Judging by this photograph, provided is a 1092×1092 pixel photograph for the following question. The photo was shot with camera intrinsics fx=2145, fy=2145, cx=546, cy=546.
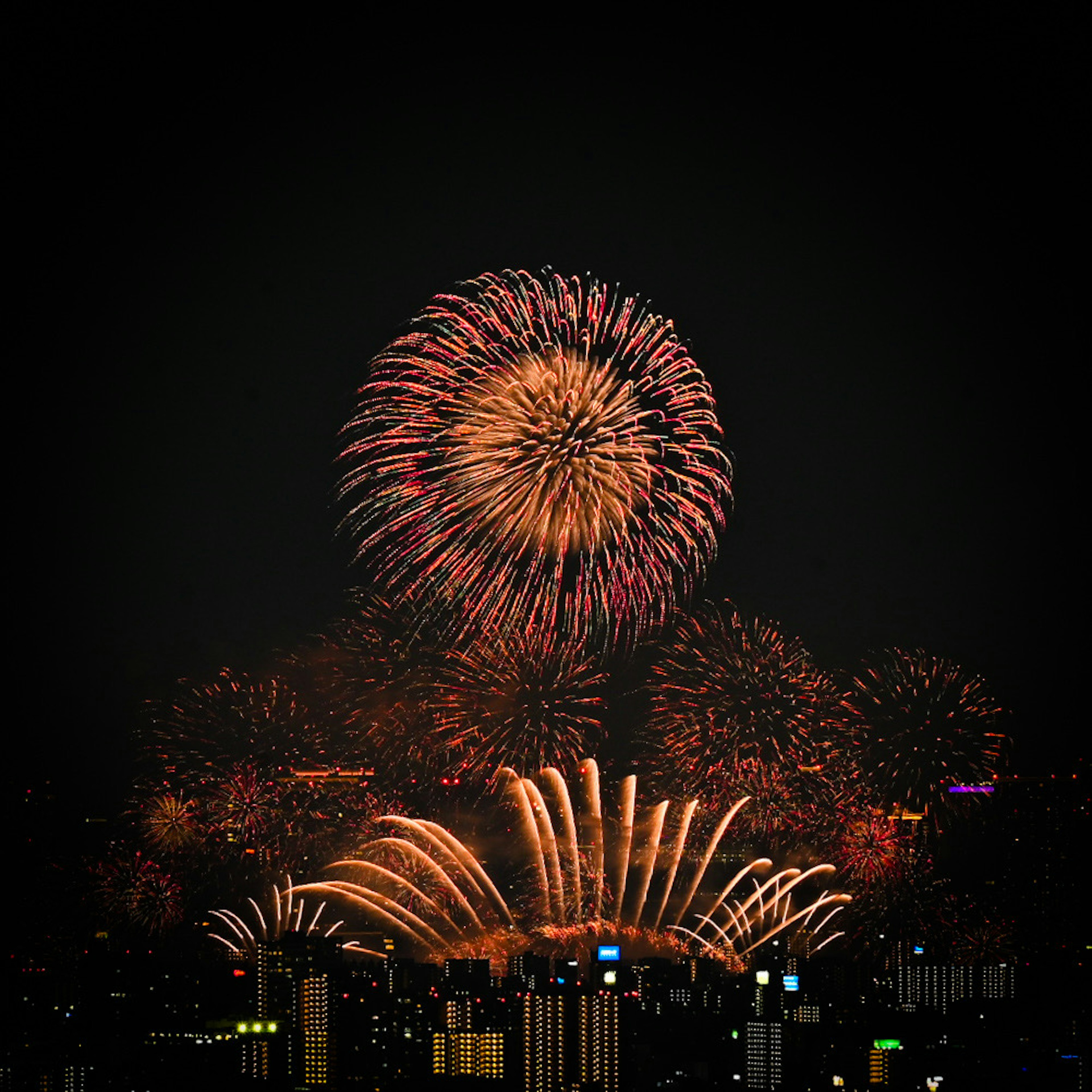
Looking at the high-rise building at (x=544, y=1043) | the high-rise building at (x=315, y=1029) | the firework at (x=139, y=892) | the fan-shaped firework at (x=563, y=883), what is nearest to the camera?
the high-rise building at (x=544, y=1043)

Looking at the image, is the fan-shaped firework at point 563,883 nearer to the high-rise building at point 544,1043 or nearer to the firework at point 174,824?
the firework at point 174,824

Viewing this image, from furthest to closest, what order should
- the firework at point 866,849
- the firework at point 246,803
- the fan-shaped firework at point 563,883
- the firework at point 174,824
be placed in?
the firework at point 174,824 → the firework at point 866,849 → the fan-shaped firework at point 563,883 → the firework at point 246,803

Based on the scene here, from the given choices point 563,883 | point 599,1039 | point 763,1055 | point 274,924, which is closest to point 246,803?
point 274,924

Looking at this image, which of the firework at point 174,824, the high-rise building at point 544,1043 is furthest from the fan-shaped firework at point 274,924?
the high-rise building at point 544,1043

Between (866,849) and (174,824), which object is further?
(174,824)

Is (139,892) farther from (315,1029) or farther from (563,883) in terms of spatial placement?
(563,883)

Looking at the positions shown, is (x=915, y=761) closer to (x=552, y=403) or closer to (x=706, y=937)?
(x=706, y=937)
